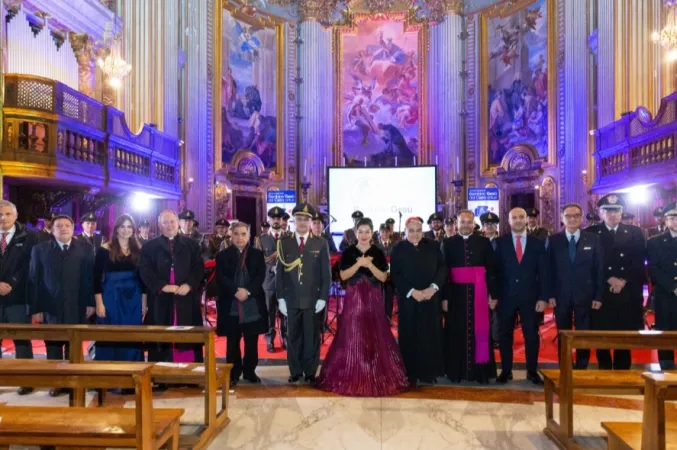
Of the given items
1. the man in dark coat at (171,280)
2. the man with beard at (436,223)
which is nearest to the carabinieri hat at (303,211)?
the man in dark coat at (171,280)

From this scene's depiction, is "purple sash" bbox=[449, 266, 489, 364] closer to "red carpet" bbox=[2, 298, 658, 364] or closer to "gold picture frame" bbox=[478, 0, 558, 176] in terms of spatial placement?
"red carpet" bbox=[2, 298, 658, 364]

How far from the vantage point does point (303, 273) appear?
5242 mm

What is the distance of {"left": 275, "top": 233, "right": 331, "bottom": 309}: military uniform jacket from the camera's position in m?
5.22

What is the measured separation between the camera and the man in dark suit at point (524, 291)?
5.19 m

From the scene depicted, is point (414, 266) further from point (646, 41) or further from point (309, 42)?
point (309, 42)

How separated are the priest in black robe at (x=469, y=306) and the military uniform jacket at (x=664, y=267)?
1660 mm

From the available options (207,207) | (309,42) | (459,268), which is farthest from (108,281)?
(309,42)

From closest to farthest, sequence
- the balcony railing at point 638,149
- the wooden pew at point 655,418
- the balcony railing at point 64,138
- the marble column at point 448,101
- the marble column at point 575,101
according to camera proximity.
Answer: the wooden pew at point 655,418
the balcony railing at point 64,138
the balcony railing at point 638,149
the marble column at point 575,101
the marble column at point 448,101

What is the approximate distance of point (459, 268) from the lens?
17.4ft

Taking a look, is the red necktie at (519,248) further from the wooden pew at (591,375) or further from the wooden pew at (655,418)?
the wooden pew at (655,418)

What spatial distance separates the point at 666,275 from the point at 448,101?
46.6 ft

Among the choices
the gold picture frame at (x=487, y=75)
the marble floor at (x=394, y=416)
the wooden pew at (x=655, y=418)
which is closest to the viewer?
the wooden pew at (x=655, y=418)

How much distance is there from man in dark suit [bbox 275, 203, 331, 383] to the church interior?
0.28 ft

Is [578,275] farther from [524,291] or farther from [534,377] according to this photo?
[534,377]
